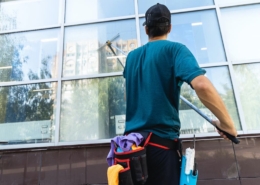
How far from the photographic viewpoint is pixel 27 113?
14.1ft

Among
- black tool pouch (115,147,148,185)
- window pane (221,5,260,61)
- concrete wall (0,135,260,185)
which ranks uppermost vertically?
window pane (221,5,260,61)

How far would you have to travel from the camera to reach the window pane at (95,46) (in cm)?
444

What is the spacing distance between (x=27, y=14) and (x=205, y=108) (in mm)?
4511

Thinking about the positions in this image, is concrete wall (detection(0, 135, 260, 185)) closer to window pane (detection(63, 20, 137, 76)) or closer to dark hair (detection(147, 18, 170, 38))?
window pane (detection(63, 20, 137, 76))

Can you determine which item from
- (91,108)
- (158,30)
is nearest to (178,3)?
(91,108)

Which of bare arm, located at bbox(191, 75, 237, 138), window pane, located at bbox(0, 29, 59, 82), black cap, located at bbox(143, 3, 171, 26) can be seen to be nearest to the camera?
bare arm, located at bbox(191, 75, 237, 138)

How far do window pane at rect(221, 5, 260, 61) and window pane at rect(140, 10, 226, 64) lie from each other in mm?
209

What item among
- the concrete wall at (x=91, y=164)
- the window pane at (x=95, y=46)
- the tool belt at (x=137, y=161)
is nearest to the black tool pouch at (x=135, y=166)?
the tool belt at (x=137, y=161)

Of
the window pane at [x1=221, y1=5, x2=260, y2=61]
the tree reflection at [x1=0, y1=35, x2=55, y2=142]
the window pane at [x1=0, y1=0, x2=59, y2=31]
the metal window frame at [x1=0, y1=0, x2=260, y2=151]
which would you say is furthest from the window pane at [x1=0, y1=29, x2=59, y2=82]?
the window pane at [x1=221, y1=5, x2=260, y2=61]

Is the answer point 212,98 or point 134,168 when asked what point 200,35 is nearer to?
point 212,98

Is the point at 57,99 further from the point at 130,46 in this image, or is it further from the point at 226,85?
the point at 226,85

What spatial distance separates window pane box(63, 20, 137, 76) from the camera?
4438mm

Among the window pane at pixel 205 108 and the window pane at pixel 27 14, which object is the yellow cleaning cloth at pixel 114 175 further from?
the window pane at pixel 27 14

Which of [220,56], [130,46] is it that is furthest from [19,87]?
[220,56]
